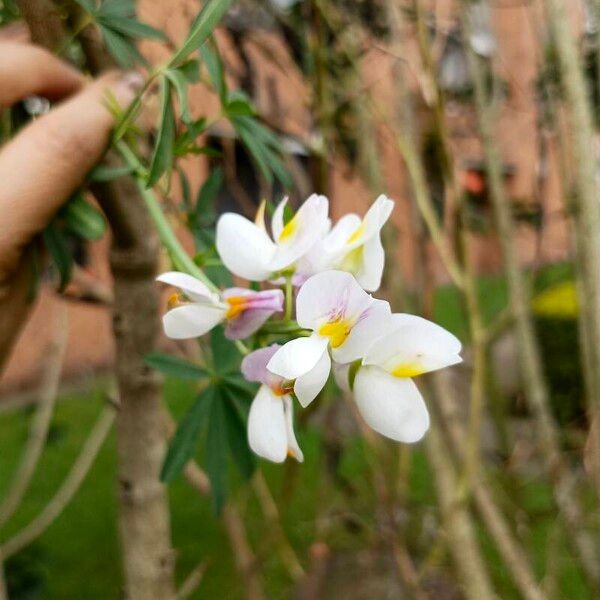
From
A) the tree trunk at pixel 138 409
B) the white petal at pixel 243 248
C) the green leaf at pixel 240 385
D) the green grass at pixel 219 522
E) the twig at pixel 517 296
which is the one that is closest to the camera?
the white petal at pixel 243 248

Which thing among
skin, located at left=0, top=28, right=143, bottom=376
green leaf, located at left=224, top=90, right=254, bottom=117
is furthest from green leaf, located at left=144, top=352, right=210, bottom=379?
green leaf, located at left=224, top=90, right=254, bottom=117

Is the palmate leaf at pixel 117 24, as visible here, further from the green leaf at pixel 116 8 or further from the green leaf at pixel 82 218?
the green leaf at pixel 82 218

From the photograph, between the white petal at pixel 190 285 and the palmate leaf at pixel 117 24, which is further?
the palmate leaf at pixel 117 24

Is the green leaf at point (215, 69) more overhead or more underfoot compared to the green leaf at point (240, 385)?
more overhead

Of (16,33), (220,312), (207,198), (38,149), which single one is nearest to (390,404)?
(220,312)

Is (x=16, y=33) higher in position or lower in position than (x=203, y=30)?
higher

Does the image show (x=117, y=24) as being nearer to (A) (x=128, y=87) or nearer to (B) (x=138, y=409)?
(A) (x=128, y=87)

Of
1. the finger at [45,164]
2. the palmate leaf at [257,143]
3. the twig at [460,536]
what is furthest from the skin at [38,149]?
the twig at [460,536]
